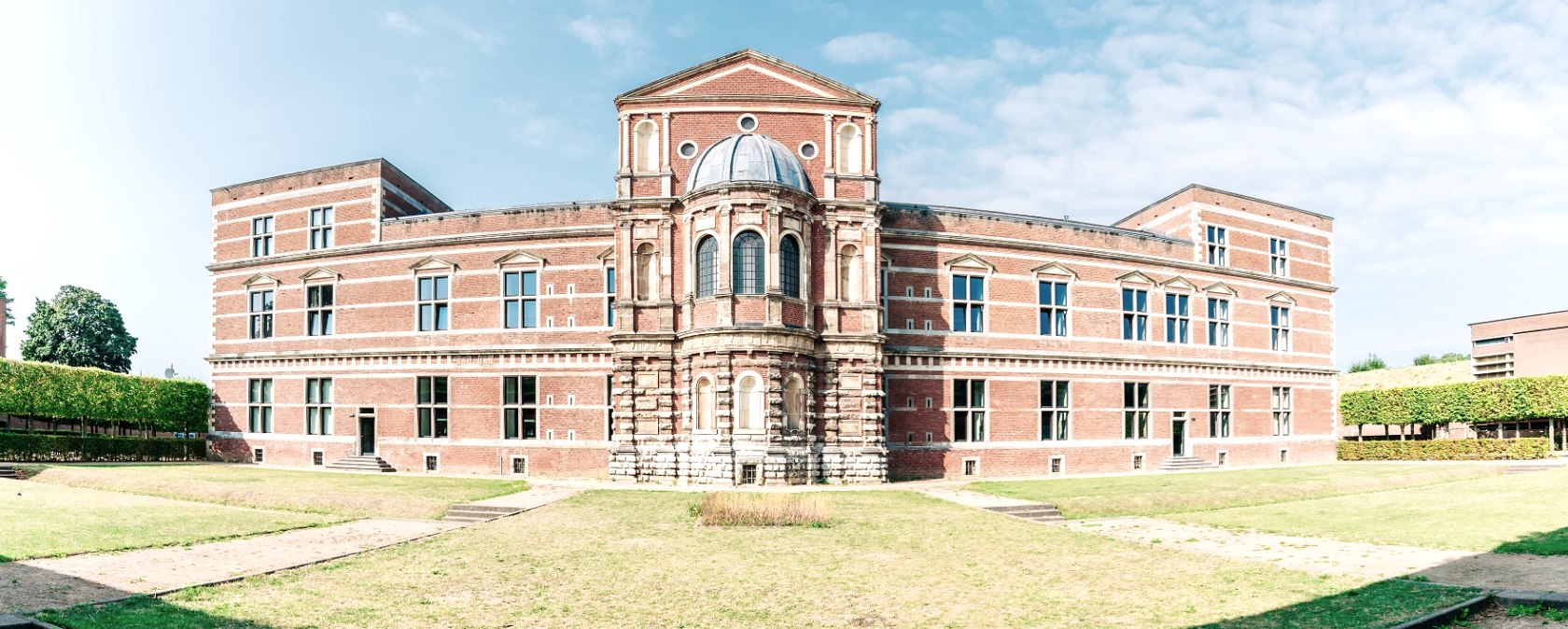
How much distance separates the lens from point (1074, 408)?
37656 mm

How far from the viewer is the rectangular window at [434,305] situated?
36.7 m

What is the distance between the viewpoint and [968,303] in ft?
119

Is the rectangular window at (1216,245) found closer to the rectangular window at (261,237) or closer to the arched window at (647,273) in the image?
the arched window at (647,273)

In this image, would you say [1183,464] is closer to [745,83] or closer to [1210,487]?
[1210,487]

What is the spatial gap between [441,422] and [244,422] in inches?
400

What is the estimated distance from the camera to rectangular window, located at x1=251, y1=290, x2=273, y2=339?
3953 centimetres

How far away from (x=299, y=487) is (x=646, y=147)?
52.2 feet

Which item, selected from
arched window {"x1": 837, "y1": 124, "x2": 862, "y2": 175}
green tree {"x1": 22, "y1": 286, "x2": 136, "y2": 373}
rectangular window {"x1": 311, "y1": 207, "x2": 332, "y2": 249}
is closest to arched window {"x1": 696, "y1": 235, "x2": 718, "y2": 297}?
arched window {"x1": 837, "y1": 124, "x2": 862, "y2": 175}

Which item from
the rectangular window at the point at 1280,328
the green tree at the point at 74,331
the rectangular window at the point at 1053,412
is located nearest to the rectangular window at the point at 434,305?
→ the rectangular window at the point at 1053,412

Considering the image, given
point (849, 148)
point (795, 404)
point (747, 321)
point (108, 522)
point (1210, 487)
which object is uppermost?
point (849, 148)

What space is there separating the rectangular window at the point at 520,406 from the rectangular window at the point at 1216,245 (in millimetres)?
30036

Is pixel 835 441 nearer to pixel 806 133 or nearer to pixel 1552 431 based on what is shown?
pixel 806 133

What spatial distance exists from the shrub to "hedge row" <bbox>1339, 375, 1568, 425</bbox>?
146 ft

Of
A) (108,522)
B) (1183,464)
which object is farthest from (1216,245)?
(108,522)
